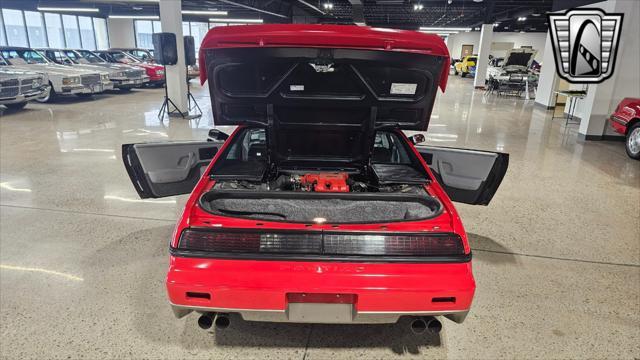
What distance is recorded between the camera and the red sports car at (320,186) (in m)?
1.61

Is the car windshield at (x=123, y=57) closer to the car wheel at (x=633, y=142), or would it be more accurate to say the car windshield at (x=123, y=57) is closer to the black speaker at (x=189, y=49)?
the black speaker at (x=189, y=49)

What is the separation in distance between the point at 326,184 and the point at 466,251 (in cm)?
98

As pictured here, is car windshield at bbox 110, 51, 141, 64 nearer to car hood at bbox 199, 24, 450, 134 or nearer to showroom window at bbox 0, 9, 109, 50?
showroom window at bbox 0, 9, 109, 50

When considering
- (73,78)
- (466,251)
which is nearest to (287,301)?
(466,251)

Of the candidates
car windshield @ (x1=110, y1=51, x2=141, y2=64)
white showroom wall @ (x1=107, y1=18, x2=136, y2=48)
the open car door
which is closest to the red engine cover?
the open car door

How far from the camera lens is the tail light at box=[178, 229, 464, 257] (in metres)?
1.67

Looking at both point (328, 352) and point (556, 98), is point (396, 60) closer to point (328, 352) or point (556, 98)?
point (328, 352)

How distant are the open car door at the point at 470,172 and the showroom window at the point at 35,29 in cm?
2259

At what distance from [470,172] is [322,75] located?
137cm

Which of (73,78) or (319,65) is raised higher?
(319,65)

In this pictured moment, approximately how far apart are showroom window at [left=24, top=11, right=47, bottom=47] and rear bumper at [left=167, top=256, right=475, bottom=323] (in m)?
23.0

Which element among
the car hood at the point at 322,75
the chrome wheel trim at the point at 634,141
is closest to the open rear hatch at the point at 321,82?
the car hood at the point at 322,75

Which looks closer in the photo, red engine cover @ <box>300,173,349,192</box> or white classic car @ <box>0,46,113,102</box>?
red engine cover @ <box>300,173,349,192</box>

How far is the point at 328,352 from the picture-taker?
6.63 ft
